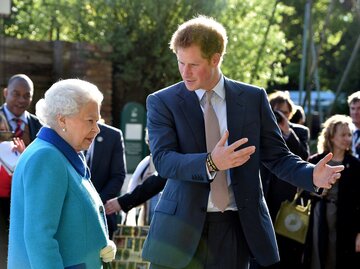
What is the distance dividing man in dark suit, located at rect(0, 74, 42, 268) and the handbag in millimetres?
2376

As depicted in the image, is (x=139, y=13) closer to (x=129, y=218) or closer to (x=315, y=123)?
(x=129, y=218)

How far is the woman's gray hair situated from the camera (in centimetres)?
412

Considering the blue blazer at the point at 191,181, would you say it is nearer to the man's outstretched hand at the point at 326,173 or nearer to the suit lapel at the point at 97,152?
the man's outstretched hand at the point at 326,173

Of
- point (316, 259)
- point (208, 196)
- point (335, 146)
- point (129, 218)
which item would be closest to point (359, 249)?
point (316, 259)

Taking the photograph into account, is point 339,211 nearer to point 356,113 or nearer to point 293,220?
point 293,220

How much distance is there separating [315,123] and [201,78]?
18.7m

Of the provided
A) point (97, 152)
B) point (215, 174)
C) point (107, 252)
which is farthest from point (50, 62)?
point (107, 252)

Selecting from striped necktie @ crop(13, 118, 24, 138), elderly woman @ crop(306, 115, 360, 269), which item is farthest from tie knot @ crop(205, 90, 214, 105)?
elderly woman @ crop(306, 115, 360, 269)

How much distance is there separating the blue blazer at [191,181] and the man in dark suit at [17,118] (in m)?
2.96

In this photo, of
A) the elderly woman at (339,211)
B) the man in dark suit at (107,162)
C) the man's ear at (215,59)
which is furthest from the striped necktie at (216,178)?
the elderly woman at (339,211)

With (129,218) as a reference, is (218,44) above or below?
above

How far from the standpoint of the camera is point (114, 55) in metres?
15.3

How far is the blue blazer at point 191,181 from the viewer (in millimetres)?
4695

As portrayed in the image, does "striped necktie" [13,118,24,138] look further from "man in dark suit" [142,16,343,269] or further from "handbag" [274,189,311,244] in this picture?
"man in dark suit" [142,16,343,269]
